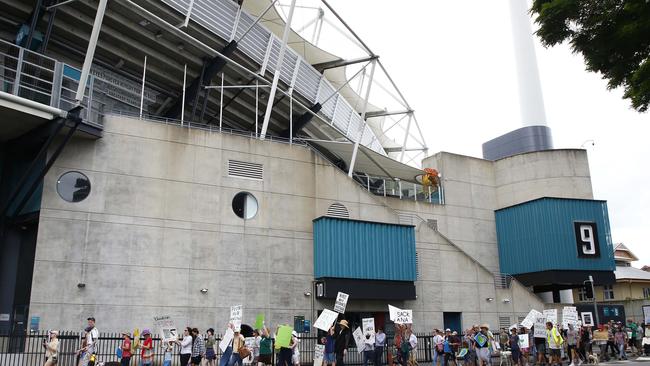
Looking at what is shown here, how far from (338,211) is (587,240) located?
16548 millimetres

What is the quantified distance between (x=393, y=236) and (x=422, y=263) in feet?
9.28

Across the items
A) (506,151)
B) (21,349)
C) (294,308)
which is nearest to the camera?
(21,349)

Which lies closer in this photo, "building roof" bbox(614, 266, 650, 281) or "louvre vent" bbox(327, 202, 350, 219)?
"louvre vent" bbox(327, 202, 350, 219)

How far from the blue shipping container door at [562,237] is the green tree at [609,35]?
24.3 metres

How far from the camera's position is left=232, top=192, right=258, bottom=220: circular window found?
1024 inches

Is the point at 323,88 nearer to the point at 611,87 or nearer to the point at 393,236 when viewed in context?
the point at 393,236

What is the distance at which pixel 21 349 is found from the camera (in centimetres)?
1988

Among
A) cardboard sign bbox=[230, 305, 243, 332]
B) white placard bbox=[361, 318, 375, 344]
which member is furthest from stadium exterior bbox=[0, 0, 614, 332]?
white placard bbox=[361, 318, 375, 344]

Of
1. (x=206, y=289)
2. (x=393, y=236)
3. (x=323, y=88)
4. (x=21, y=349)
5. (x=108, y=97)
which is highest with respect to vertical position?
(x=323, y=88)

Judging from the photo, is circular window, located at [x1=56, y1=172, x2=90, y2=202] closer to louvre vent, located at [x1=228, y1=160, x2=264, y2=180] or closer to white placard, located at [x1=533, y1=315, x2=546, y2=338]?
louvre vent, located at [x1=228, y1=160, x2=264, y2=180]

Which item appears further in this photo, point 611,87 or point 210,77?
point 210,77

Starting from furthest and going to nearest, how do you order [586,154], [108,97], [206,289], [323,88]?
[586,154] < [323,88] < [108,97] < [206,289]

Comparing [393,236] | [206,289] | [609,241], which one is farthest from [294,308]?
[609,241]

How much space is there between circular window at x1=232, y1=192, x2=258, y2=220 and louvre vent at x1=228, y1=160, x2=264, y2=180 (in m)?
0.90
